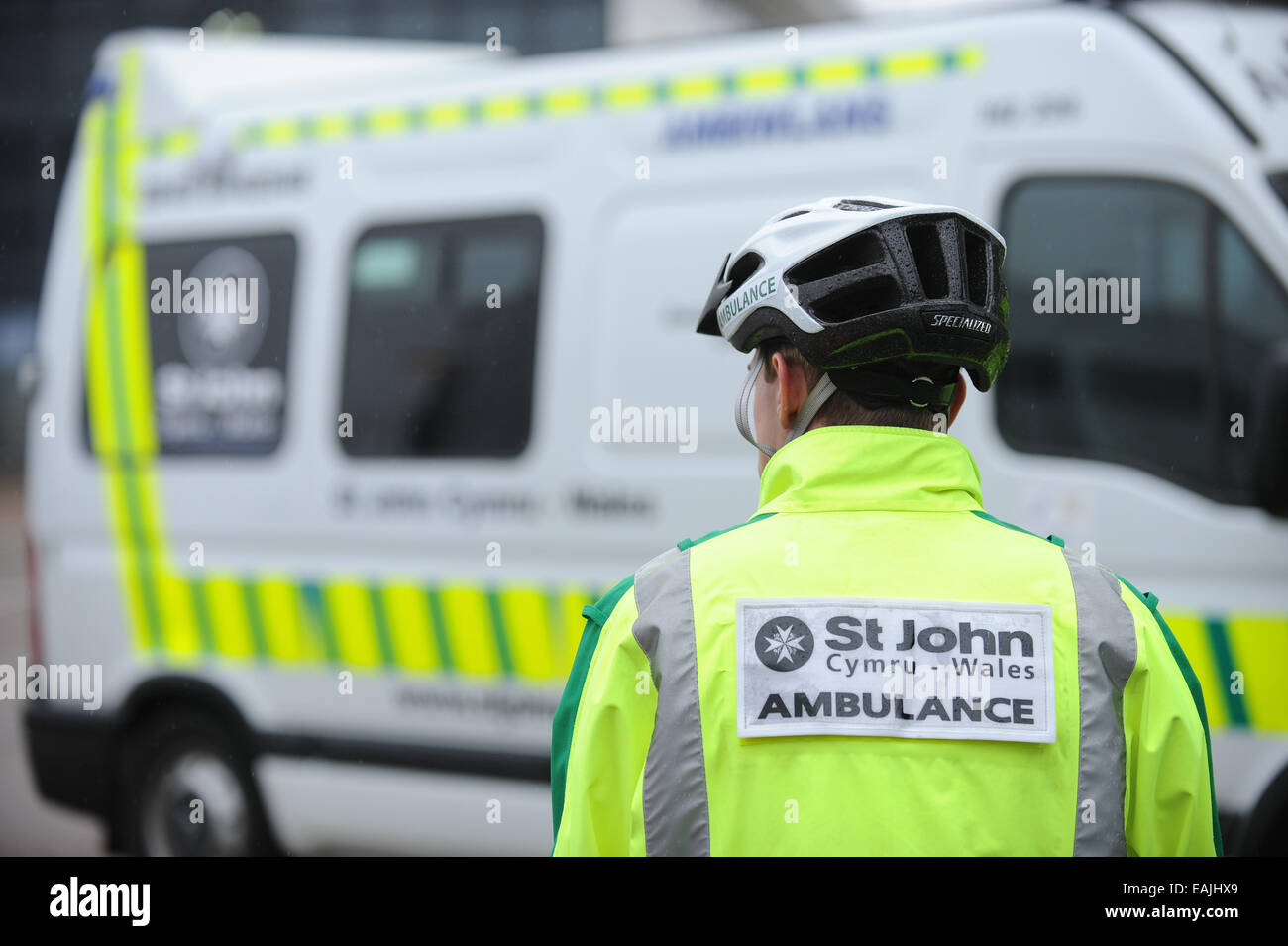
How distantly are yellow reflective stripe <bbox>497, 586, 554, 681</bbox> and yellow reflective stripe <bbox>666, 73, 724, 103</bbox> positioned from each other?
151 centimetres

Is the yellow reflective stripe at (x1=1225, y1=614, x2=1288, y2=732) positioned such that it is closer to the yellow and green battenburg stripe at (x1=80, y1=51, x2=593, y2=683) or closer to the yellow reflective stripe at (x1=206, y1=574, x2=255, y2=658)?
the yellow and green battenburg stripe at (x1=80, y1=51, x2=593, y2=683)

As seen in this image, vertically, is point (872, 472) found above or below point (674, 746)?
above

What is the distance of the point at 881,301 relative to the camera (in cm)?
156

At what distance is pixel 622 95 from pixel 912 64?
87 centimetres

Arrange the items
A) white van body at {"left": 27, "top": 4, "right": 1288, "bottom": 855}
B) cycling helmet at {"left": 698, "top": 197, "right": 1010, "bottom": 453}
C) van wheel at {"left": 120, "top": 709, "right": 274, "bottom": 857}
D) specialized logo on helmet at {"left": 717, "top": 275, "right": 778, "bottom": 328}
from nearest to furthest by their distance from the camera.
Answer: cycling helmet at {"left": 698, "top": 197, "right": 1010, "bottom": 453}, specialized logo on helmet at {"left": 717, "top": 275, "right": 778, "bottom": 328}, white van body at {"left": 27, "top": 4, "right": 1288, "bottom": 855}, van wheel at {"left": 120, "top": 709, "right": 274, "bottom": 857}

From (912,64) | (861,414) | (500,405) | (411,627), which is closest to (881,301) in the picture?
(861,414)

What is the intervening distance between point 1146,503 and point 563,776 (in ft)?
7.57

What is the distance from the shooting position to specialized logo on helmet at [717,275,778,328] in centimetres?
163

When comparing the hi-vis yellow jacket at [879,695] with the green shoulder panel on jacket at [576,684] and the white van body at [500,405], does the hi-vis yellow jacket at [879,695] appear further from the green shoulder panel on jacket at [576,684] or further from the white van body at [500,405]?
the white van body at [500,405]

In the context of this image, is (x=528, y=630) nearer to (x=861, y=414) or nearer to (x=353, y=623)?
(x=353, y=623)

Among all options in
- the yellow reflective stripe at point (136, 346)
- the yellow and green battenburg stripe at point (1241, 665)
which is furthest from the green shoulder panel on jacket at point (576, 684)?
the yellow reflective stripe at point (136, 346)

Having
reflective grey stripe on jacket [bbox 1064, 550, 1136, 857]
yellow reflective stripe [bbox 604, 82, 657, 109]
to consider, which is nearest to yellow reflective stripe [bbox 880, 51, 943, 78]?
yellow reflective stripe [bbox 604, 82, 657, 109]

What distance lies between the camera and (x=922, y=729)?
1399 mm
